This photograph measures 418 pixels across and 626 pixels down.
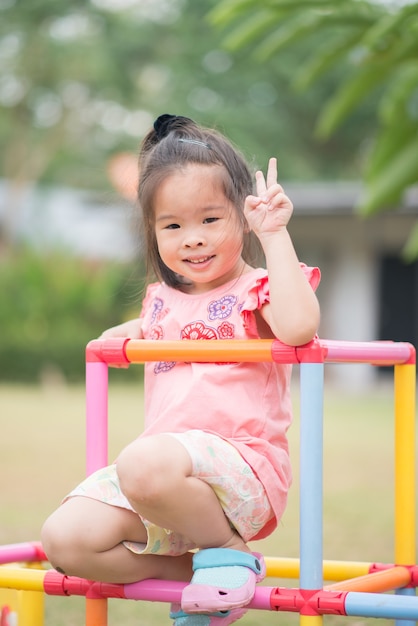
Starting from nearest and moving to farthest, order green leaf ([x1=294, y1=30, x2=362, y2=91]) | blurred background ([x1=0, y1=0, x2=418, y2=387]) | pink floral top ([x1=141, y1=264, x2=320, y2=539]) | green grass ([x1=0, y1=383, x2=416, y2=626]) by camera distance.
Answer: pink floral top ([x1=141, y1=264, x2=320, y2=539])
green grass ([x1=0, y1=383, x2=416, y2=626])
green leaf ([x1=294, y1=30, x2=362, y2=91])
blurred background ([x1=0, y1=0, x2=418, y2=387])

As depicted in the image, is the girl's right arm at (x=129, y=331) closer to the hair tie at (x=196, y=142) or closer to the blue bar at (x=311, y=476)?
the hair tie at (x=196, y=142)

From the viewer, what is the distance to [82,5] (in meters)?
21.8

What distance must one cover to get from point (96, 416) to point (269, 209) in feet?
1.92

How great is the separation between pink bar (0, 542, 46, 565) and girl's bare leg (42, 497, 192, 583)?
0.45 metres

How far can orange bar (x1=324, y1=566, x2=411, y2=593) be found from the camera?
2133 mm

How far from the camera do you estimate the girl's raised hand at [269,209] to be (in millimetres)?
2076

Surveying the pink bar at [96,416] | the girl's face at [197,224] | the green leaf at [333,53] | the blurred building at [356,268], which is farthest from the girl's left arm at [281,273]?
the blurred building at [356,268]

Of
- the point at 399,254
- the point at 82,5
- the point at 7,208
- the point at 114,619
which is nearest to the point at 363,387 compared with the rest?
the point at 399,254

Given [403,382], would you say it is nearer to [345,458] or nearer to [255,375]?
[255,375]

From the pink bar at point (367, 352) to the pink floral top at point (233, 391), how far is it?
0.43 feet

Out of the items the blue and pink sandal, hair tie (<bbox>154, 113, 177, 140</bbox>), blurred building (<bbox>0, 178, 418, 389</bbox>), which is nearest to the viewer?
the blue and pink sandal

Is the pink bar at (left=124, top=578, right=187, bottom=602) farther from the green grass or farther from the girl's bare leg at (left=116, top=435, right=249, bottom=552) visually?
the green grass

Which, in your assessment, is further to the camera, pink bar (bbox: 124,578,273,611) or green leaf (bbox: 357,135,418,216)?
green leaf (bbox: 357,135,418,216)

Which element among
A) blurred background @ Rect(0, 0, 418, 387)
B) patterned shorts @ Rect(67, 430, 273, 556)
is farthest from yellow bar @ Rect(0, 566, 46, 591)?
blurred background @ Rect(0, 0, 418, 387)
